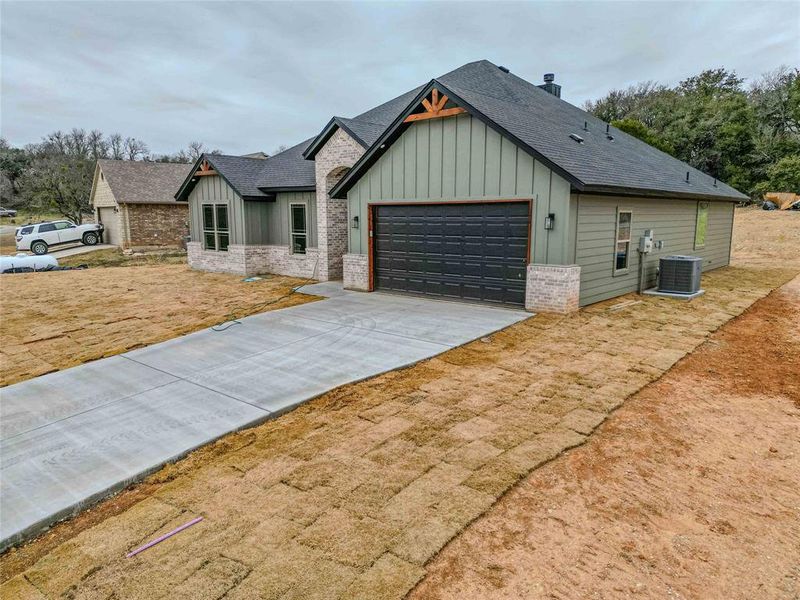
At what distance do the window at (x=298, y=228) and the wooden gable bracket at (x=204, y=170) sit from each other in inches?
128

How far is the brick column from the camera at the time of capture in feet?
46.9

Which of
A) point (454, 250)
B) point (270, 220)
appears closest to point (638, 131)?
point (270, 220)

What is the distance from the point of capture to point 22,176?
51688 mm

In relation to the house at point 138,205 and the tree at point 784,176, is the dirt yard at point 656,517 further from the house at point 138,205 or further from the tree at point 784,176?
the tree at point 784,176

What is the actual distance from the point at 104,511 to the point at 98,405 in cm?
240

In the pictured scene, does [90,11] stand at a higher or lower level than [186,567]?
higher

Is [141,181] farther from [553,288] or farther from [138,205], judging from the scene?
[553,288]

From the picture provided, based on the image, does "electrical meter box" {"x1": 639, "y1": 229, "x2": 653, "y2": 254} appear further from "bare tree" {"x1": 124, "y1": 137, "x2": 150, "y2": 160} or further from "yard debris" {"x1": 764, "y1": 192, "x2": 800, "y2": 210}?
"bare tree" {"x1": 124, "y1": 137, "x2": 150, "y2": 160}

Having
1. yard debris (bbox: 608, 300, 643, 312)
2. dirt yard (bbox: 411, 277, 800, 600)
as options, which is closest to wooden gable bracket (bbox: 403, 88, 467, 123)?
yard debris (bbox: 608, 300, 643, 312)

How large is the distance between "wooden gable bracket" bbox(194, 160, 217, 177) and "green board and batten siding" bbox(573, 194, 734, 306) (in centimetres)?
1267

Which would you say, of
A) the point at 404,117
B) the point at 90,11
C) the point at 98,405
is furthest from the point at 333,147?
the point at 98,405

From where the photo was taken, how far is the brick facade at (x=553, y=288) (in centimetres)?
947

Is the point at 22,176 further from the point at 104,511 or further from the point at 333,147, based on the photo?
the point at 104,511

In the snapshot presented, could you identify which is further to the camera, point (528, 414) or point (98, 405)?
point (98, 405)
